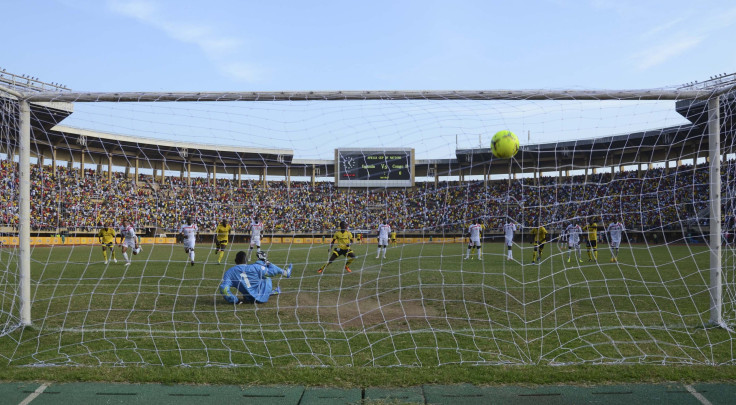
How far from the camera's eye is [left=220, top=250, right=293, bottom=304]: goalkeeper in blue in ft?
27.2

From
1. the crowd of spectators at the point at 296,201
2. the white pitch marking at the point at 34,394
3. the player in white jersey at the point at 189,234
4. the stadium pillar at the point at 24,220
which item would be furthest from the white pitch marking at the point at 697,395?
the player in white jersey at the point at 189,234

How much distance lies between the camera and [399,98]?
263 inches

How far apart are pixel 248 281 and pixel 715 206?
23.4ft

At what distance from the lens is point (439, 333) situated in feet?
21.2

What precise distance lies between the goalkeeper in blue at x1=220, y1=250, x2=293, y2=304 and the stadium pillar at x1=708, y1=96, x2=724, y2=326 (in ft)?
20.9

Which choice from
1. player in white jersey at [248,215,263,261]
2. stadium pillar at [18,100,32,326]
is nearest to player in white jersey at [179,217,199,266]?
player in white jersey at [248,215,263,261]

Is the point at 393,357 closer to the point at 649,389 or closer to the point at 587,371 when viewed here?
the point at 587,371

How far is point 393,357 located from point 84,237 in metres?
24.8

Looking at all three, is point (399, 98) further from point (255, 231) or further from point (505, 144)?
point (255, 231)

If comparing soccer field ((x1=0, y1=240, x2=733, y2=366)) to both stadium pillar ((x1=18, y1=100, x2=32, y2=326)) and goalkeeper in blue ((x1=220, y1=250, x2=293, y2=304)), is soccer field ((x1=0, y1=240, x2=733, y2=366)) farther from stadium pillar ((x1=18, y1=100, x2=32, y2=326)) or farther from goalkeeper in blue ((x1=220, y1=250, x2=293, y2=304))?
stadium pillar ((x1=18, y1=100, x2=32, y2=326))

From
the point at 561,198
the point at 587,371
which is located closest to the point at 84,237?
the point at 561,198

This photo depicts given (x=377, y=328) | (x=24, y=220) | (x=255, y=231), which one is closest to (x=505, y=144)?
(x=377, y=328)

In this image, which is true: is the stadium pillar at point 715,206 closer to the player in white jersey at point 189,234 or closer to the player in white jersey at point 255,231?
the player in white jersey at point 255,231

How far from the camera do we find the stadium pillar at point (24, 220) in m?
6.48
